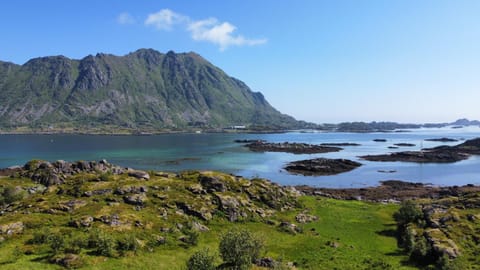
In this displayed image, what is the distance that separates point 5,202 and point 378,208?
7924 cm

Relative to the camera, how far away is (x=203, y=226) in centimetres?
5931

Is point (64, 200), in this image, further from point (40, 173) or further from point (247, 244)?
point (247, 244)

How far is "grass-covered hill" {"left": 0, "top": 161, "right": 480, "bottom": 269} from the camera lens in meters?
43.9

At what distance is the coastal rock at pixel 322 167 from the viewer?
153925 mm

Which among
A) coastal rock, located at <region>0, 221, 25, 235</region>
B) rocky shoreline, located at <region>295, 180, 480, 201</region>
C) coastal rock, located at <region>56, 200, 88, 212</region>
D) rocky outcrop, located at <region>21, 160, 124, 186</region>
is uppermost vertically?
rocky outcrop, located at <region>21, 160, 124, 186</region>

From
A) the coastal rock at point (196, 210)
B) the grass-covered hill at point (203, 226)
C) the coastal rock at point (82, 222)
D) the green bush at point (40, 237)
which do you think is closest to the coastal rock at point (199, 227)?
the grass-covered hill at point (203, 226)

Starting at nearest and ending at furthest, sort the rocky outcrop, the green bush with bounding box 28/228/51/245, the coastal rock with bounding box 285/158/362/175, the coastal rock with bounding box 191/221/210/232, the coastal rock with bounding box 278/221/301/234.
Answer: the green bush with bounding box 28/228/51/245 < the coastal rock with bounding box 191/221/210/232 < the coastal rock with bounding box 278/221/301/234 < the rocky outcrop < the coastal rock with bounding box 285/158/362/175

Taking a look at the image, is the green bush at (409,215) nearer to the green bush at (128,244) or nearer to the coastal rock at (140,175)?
the green bush at (128,244)

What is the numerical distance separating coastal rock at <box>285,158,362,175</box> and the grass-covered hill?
229 ft

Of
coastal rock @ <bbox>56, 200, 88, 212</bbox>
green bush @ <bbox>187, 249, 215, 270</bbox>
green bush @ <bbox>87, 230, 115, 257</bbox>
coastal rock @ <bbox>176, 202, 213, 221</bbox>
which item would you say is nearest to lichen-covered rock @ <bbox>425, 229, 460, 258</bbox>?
green bush @ <bbox>187, 249, 215, 270</bbox>

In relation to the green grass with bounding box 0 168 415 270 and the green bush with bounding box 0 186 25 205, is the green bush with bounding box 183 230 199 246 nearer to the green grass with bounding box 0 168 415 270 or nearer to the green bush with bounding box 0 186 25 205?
the green grass with bounding box 0 168 415 270

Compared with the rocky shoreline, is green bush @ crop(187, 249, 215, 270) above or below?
above

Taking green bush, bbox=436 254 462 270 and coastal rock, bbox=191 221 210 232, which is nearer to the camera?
green bush, bbox=436 254 462 270

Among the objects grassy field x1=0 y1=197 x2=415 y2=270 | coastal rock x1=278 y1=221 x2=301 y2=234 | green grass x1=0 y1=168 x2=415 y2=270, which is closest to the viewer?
grassy field x1=0 y1=197 x2=415 y2=270
